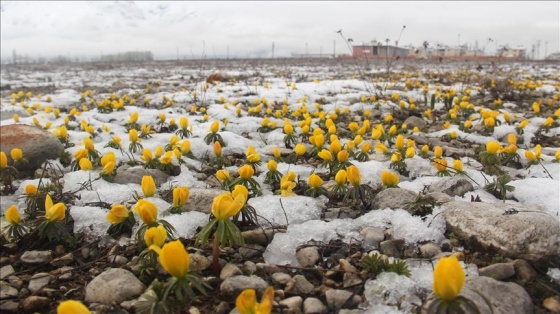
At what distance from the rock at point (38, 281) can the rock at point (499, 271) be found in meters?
2.11

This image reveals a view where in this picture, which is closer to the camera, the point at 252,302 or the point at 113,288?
the point at 252,302

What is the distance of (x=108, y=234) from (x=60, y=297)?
24.3 inches

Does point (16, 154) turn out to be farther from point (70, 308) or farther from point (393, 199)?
point (393, 199)

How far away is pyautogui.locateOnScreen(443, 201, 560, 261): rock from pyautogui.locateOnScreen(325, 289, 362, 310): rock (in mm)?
846

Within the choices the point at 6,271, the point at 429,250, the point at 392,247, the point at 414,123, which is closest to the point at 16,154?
the point at 6,271

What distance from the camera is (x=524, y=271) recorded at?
2.01 meters

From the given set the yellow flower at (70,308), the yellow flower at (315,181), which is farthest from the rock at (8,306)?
the yellow flower at (315,181)

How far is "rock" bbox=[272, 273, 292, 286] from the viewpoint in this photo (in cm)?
204

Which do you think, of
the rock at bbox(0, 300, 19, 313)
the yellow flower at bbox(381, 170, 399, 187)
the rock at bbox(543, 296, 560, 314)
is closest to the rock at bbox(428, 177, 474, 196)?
the yellow flower at bbox(381, 170, 399, 187)

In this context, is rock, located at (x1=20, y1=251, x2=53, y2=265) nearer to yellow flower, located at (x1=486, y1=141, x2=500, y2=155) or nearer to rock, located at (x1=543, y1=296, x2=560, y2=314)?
rock, located at (x1=543, y1=296, x2=560, y2=314)

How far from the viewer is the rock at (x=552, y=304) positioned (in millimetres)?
1796

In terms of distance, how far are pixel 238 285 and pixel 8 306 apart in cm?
102

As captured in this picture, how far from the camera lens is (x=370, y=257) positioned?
7.03ft

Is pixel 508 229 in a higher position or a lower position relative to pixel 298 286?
higher
